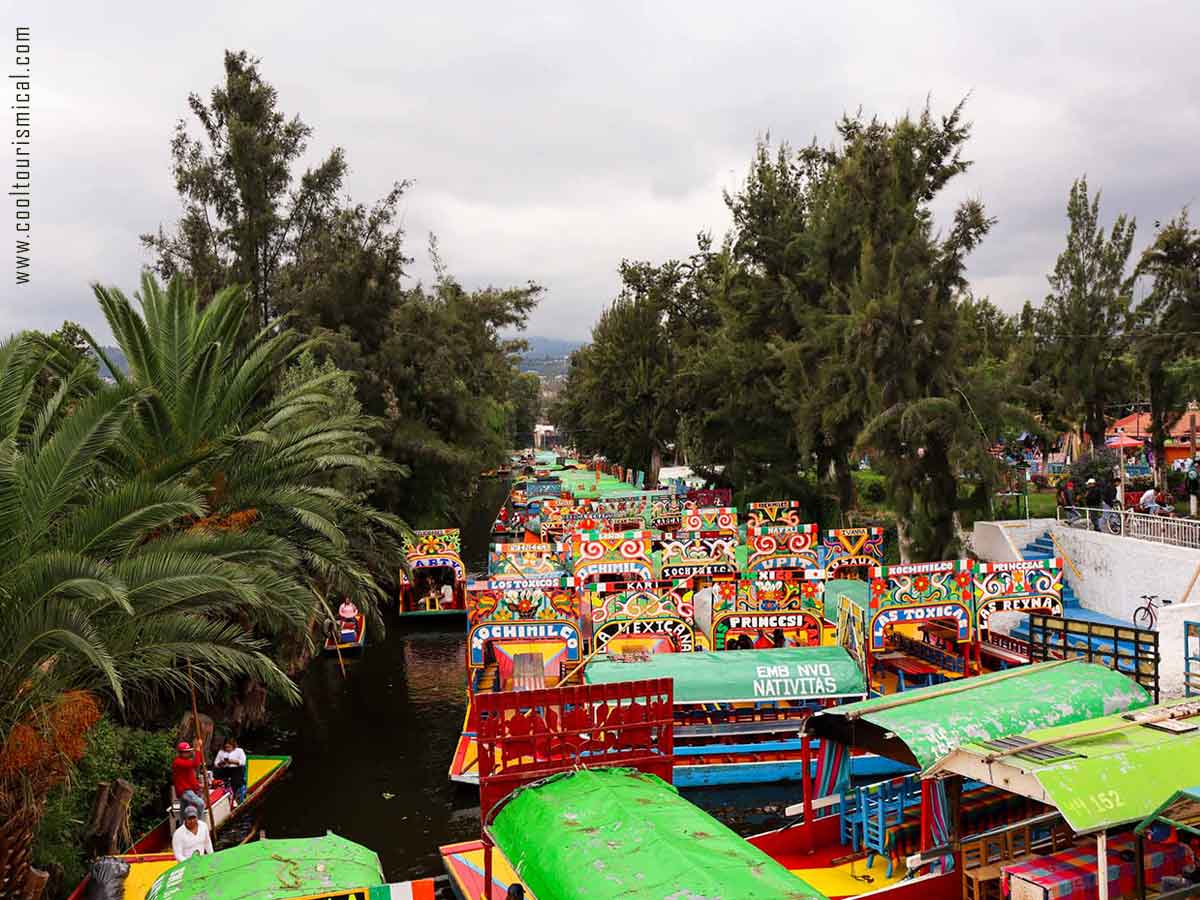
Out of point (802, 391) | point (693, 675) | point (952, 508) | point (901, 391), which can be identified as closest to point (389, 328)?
point (802, 391)

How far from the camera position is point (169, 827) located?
14953 millimetres

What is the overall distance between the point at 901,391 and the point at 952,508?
166 inches

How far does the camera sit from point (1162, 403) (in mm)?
30766

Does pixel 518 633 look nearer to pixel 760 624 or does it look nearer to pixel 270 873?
pixel 760 624

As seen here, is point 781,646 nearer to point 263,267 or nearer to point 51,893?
point 51,893

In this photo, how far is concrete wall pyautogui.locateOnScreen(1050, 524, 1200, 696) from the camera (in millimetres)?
19047

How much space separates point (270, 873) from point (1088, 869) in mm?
8995

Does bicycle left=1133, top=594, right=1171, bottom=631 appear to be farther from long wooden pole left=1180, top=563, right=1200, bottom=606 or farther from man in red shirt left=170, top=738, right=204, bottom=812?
man in red shirt left=170, top=738, right=204, bottom=812

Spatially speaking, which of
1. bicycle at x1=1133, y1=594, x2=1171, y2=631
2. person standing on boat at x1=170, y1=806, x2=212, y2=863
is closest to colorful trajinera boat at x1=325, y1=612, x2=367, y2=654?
person standing on boat at x1=170, y1=806, x2=212, y2=863

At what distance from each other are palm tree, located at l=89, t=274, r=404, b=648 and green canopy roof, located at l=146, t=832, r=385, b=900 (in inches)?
170

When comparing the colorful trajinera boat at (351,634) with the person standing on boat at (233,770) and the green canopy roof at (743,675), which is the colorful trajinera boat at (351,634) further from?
the green canopy roof at (743,675)

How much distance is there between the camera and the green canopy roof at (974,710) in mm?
11875

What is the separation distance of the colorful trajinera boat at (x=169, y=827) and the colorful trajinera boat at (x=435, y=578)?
41.1 feet

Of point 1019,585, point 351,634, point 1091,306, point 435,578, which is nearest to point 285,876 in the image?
point 1019,585
